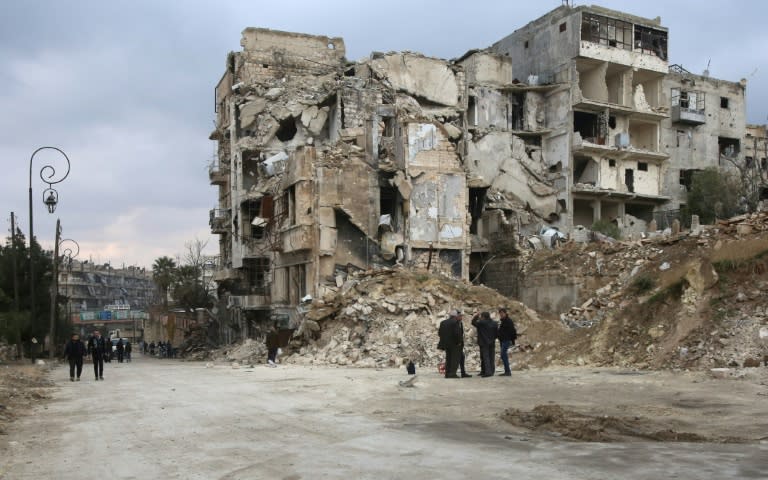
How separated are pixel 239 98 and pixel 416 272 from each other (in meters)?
22.2

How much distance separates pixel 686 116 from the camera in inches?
2092

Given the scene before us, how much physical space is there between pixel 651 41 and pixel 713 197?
12.3 metres

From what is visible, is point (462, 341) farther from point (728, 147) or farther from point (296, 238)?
point (728, 147)

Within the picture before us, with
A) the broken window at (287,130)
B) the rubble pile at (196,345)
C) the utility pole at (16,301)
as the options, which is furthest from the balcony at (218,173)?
the utility pole at (16,301)

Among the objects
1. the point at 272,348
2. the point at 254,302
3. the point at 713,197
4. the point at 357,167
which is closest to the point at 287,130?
the point at 254,302

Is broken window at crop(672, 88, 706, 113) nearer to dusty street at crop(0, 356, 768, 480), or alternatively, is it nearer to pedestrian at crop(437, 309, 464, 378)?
dusty street at crop(0, 356, 768, 480)

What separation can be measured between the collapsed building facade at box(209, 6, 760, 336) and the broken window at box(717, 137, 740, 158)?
3099mm

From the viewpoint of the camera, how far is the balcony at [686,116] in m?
53.0

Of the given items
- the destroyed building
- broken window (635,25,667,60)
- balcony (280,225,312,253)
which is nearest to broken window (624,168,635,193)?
the destroyed building

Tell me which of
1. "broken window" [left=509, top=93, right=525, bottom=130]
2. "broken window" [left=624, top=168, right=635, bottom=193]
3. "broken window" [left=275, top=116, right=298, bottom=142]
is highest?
"broken window" [left=509, top=93, right=525, bottom=130]

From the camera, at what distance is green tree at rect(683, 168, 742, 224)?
45531 mm

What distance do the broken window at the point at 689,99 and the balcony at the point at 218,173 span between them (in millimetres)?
32993

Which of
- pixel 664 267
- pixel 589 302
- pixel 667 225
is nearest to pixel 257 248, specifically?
pixel 589 302

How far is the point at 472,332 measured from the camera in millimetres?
22141
